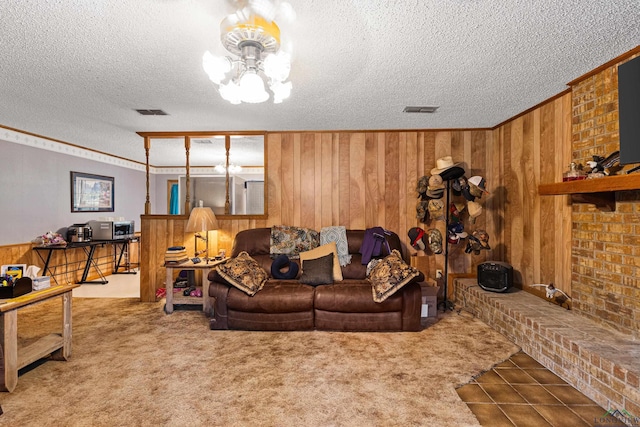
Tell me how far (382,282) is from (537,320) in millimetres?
1344

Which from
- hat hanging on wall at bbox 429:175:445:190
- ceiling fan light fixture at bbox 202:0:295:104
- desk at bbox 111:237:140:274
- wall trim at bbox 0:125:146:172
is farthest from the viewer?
desk at bbox 111:237:140:274

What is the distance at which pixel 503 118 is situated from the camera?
4.02 m

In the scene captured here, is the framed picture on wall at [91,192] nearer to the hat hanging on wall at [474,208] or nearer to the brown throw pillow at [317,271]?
the brown throw pillow at [317,271]

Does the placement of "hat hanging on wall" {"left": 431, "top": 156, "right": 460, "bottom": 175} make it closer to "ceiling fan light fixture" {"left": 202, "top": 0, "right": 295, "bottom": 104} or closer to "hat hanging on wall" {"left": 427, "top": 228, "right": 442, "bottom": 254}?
"hat hanging on wall" {"left": 427, "top": 228, "right": 442, "bottom": 254}

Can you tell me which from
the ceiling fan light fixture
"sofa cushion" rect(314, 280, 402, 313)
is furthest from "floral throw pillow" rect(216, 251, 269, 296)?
the ceiling fan light fixture

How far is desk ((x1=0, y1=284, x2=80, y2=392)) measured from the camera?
219cm

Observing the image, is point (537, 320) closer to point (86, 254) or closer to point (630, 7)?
point (630, 7)

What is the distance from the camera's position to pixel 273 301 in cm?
333

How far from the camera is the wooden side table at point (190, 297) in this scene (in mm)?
3939

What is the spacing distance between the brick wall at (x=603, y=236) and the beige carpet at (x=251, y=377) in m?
0.81

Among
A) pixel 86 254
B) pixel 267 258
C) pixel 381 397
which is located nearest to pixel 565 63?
pixel 381 397

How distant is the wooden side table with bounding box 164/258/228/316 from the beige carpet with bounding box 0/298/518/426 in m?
0.39

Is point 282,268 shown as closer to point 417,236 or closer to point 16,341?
point 417,236

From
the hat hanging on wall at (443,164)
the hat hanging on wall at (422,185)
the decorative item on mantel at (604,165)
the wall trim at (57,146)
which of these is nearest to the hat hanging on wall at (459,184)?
the hat hanging on wall at (443,164)
